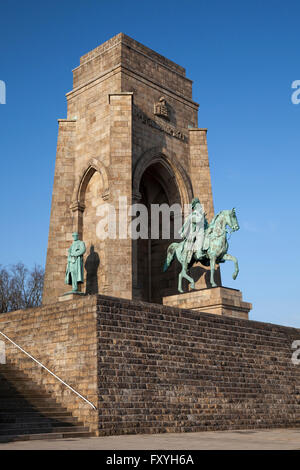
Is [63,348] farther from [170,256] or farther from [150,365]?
[170,256]

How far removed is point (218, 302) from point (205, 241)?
2679mm

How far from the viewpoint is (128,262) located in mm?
20859

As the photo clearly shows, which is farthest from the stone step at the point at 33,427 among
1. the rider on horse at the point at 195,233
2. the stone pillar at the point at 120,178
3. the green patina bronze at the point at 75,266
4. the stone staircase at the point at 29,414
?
the rider on horse at the point at 195,233

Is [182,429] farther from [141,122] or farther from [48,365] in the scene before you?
[141,122]

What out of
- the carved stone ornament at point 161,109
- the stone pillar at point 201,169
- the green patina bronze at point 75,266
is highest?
the carved stone ornament at point 161,109

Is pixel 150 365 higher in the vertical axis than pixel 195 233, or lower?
lower

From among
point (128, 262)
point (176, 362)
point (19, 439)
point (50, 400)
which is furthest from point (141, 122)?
point (19, 439)

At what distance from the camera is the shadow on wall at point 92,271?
864 inches


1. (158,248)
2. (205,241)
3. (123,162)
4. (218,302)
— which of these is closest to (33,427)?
(218,302)

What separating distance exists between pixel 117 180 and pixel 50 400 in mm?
10440

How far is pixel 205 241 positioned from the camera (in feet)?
67.1

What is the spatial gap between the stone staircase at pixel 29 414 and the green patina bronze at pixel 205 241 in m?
7.89

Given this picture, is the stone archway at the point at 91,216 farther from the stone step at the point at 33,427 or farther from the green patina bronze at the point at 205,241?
the stone step at the point at 33,427

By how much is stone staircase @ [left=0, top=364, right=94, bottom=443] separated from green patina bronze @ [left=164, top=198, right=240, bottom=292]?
789 centimetres
